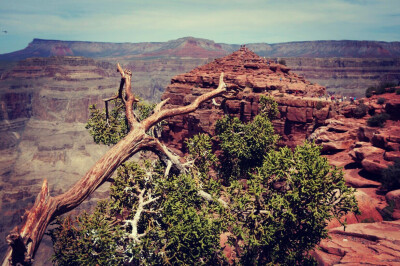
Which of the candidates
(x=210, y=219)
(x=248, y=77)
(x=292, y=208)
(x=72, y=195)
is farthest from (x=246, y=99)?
(x=72, y=195)

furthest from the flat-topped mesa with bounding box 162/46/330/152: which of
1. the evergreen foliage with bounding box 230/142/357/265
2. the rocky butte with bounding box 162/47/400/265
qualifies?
the evergreen foliage with bounding box 230/142/357/265

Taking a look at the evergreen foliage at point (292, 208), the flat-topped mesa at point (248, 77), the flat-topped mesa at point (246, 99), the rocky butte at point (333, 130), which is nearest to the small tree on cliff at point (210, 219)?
the evergreen foliage at point (292, 208)

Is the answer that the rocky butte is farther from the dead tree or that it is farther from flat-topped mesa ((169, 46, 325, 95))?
the dead tree

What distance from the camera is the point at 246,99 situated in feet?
124

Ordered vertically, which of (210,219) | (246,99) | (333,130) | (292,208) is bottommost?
(210,219)

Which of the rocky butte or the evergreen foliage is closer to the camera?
the evergreen foliage

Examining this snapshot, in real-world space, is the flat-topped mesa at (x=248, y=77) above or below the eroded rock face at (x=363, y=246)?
above

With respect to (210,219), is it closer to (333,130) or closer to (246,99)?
(333,130)

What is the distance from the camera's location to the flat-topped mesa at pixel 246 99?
112 feet

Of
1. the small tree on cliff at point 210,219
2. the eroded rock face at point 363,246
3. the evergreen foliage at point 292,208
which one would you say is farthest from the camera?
the eroded rock face at point 363,246

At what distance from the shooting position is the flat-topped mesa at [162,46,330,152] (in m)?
34.2

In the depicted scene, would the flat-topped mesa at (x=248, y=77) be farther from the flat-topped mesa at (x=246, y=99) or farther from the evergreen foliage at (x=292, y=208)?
the evergreen foliage at (x=292, y=208)

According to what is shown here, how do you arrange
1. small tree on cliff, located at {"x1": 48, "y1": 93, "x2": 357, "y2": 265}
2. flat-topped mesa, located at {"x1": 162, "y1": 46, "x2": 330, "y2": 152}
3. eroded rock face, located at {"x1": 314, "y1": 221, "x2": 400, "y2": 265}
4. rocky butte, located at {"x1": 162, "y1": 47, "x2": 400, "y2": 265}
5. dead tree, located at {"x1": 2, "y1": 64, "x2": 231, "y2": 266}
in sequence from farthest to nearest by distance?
flat-topped mesa, located at {"x1": 162, "y1": 46, "x2": 330, "y2": 152}, rocky butte, located at {"x1": 162, "y1": 47, "x2": 400, "y2": 265}, eroded rock face, located at {"x1": 314, "y1": 221, "x2": 400, "y2": 265}, small tree on cliff, located at {"x1": 48, "y1": 93, "x2": 357, "y2": 265}, dead tree, located at {"x1": 2, "y1": 64, "x2": 231, "y2": 266}

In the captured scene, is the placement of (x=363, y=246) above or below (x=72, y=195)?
below
